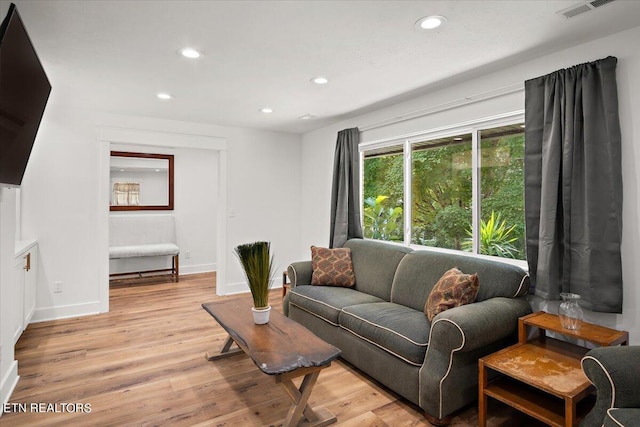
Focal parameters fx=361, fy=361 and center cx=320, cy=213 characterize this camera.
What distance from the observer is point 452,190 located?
11.7 ft

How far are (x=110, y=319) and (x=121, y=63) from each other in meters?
2.89

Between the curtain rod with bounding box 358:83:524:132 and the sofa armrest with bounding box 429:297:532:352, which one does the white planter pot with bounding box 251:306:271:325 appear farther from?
the curtain rod with bounding box 358:83:524:132

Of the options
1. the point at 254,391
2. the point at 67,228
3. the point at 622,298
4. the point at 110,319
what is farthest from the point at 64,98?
the point at 622,298

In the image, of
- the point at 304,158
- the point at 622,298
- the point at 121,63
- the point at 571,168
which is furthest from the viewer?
the point at 304,158

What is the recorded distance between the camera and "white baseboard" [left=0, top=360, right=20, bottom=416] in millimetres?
2385

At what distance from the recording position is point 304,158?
19.2 ft

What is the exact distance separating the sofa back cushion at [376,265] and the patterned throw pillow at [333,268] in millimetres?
86

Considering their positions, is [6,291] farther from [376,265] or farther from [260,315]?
[376,265]

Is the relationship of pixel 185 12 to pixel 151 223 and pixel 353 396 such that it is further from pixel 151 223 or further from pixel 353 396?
pixel 151 223

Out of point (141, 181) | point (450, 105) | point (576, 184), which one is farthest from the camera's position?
point (141, 181)

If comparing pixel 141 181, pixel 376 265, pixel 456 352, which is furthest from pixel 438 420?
pixel 141 181

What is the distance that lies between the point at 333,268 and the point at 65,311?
3174 millimetres

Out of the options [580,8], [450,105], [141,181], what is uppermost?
[580,8]

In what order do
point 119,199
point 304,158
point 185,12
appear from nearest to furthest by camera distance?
point 185,12 → point 304,158 → point 119,199
